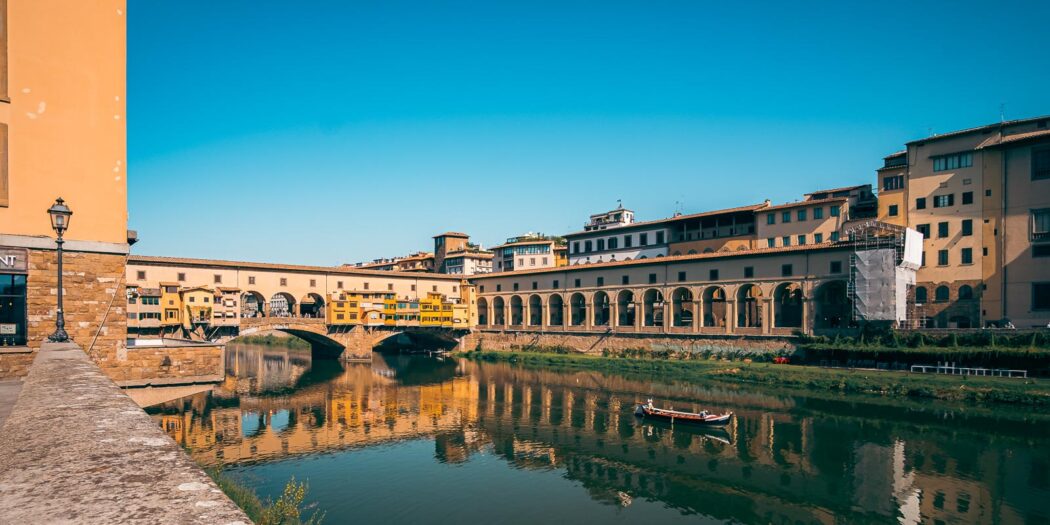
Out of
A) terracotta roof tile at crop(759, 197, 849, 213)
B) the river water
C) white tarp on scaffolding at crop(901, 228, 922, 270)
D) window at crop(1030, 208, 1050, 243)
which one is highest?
terracotta roof tile at crop(759, 197, 849, 213)

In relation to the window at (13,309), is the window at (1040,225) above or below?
above

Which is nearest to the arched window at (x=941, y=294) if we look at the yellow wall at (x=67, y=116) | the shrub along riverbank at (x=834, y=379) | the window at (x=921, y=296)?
the window at (x=921, y=296)

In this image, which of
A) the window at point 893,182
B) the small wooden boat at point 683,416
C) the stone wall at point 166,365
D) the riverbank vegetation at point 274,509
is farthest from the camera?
the window at point 893,182

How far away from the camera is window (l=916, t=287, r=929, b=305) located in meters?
48.2

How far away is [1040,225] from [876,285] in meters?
11.8

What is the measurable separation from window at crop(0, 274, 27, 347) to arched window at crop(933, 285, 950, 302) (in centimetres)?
5712

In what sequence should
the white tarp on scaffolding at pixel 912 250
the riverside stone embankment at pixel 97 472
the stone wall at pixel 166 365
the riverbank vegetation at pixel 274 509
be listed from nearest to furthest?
the riverside stone embankment at pixel 97 472, the riverbank vegetation at pixel 274 509, the stone wall at pixel 166 365, the white tarp on scaffolding at pixel 912 250

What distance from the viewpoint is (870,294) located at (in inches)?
1772

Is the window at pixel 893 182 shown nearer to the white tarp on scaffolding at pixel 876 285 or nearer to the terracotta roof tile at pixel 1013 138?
the terracotta roof tile at pixel 1013 138

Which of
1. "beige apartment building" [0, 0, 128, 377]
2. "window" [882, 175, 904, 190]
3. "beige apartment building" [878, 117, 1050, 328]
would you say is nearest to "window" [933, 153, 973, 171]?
"beige apartment building" [878, 117, 1050, 328]

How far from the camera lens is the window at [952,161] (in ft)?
154

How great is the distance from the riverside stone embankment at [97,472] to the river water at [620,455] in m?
14.7

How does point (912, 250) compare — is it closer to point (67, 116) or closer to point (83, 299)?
point (83, 299)

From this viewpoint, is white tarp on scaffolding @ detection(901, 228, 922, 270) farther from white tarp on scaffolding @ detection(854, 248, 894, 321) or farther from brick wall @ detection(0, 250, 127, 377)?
brick wall @ detection(0, 250, 127, 377)
